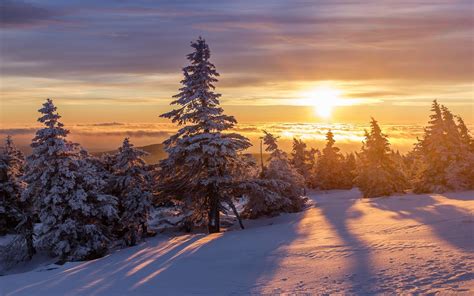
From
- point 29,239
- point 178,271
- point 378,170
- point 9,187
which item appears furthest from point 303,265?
point 378,170

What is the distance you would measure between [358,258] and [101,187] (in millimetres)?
20893

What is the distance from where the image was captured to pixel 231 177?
28.1 metres

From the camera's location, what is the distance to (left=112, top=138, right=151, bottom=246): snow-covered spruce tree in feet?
104

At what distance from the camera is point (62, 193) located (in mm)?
27641

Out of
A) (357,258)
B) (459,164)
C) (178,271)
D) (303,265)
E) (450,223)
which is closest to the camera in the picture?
(357,258)

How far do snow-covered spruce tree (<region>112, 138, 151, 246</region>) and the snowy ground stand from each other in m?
8.34

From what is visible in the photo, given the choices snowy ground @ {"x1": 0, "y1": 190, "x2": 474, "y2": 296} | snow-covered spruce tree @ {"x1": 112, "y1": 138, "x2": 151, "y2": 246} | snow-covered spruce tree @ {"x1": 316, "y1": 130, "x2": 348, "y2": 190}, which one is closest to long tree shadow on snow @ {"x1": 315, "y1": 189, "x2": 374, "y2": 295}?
snowy ground @ {"x1": 0, "y1": 190, "x2": 474, "y2": 296}

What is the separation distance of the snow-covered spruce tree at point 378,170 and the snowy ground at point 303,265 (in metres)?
25.3

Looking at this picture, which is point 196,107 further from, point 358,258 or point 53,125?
point 358,258

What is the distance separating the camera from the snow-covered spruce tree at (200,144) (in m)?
27.0

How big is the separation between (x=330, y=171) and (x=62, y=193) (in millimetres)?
52425

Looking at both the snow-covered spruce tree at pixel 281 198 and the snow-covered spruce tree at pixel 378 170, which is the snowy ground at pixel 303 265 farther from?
the snow-covered spruce tree at pixel 378 170

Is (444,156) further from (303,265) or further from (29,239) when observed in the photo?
(29,239)

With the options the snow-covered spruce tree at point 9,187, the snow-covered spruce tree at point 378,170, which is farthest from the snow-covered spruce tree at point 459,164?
the snow-covered spruce tree at point 9,187
